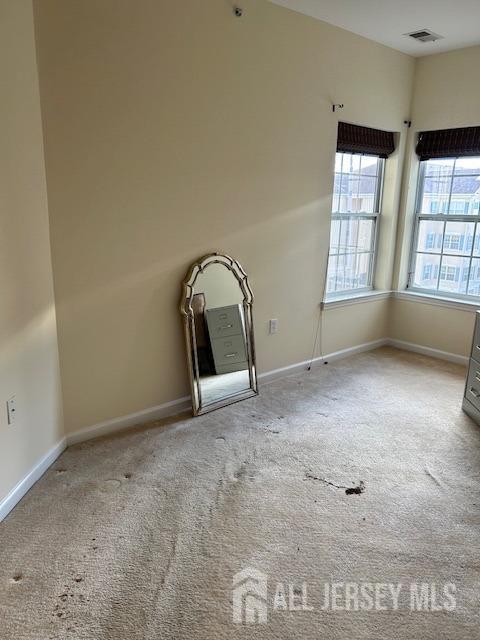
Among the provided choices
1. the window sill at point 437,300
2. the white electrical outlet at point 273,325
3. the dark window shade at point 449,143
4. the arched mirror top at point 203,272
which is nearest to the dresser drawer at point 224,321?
the arched mirror top at point 203,272

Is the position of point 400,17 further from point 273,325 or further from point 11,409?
point 11,409

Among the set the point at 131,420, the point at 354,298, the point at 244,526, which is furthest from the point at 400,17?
the point at 244,526

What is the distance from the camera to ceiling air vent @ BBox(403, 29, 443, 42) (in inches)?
145

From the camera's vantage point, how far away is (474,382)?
330 centimetres

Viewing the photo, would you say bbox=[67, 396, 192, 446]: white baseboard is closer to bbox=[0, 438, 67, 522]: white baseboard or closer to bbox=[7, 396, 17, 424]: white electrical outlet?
bbox=[0, 438, 67, 522]: white baseboard

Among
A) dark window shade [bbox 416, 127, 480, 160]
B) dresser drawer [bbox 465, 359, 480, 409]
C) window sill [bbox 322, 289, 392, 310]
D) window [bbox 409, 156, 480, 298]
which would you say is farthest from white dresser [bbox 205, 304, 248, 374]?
dark window shade [bbox 416, 127, 480, 160]

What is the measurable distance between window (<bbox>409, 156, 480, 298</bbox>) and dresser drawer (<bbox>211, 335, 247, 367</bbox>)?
88.0 inches

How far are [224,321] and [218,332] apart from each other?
9 centimetres

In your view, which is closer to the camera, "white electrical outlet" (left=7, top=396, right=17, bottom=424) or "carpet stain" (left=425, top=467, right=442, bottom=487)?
"white electrical outlet" (left=7, top=396, right=17, bottom=424)

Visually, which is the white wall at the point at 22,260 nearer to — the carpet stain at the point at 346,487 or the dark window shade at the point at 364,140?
the carpet stain at the point at 346,487

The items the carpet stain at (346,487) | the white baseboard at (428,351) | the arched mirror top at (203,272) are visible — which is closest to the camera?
the carpet stain at (346,487)

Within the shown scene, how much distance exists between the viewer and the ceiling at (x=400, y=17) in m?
3.18

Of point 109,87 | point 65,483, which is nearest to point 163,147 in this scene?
point 109,87

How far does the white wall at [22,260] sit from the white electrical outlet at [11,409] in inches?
0.9
